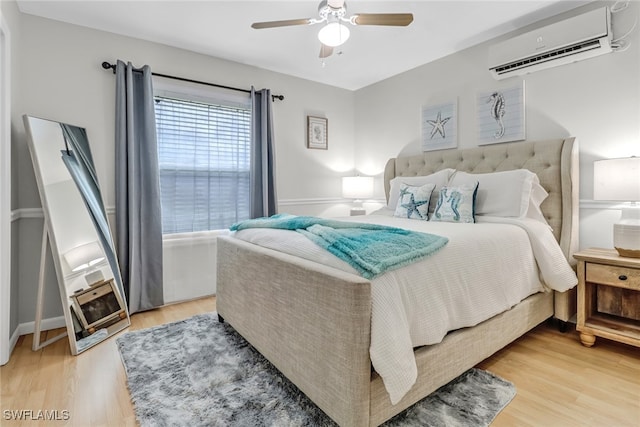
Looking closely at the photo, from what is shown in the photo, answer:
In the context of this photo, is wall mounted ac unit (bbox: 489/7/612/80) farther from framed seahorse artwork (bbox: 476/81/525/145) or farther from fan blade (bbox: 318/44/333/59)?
fan blade (bbox: 318/44/333/59)

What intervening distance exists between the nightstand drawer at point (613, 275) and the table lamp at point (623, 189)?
0.38 ft

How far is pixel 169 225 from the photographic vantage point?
3.14m

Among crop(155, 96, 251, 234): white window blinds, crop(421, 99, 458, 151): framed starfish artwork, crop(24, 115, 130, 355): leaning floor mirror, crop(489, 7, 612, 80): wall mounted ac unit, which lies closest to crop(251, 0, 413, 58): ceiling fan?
crop(489, 7, 612, 80): wall mounted ac unit

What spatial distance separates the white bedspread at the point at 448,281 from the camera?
1.25m

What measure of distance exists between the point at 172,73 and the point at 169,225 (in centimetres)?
143

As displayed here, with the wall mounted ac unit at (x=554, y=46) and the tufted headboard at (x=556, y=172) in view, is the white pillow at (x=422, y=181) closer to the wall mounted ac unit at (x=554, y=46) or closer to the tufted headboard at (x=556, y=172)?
the tufted headboard at (x=556, y=172)

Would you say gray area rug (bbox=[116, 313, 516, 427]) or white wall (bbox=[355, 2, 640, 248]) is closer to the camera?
gray area rug (bbox=[116, 313, 516, 427])

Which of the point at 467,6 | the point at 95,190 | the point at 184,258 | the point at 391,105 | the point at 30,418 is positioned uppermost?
the point at 467,6

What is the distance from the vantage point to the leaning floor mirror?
7.32 feet

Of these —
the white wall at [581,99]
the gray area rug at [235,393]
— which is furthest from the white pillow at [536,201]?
the gray area rug at [235,393]

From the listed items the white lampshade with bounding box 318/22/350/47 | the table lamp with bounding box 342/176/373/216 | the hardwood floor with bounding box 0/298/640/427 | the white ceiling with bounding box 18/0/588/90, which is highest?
the white ceiling with bounding box 18/0/588/90

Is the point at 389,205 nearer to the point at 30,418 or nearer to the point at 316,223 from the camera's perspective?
the point at 316,223

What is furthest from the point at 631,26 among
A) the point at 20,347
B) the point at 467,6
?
the point at 20,347

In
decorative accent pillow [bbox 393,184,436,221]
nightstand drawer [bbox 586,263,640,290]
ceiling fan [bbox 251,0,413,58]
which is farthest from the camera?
decorative accent pillow [bbox 393,184,436,221]
